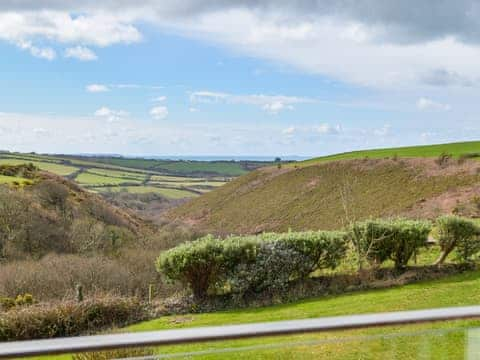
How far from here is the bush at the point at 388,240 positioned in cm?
1288

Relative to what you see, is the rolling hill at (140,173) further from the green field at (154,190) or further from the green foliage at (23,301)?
the green foliage at (23,301)

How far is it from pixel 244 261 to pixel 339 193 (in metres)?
34.3

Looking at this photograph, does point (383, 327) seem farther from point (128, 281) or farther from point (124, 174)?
point (124, 174)

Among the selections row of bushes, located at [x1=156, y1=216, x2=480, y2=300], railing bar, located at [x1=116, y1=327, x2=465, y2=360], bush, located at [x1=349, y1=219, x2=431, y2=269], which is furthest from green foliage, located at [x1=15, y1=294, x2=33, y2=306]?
railing bar, located at [x1=116, y1=327, x2=465, y2=360]

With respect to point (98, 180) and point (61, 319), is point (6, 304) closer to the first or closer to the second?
point (61, 319)

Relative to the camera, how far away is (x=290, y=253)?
12555 millimetres

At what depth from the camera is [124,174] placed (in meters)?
83.1

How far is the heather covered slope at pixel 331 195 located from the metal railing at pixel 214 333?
27409 mm

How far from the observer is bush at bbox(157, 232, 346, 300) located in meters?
12.2

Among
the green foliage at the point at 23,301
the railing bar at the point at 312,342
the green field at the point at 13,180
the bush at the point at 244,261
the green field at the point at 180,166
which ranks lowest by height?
the green foliage at the point at 23,301

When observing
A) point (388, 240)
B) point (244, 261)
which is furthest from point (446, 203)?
point (244, 261)

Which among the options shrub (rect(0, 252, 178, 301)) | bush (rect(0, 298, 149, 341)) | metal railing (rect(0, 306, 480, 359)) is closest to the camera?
metal railing (rect(0, 306, 480, 359))

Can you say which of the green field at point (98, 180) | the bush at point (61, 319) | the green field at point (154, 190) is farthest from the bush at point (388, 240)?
the green field at point (98, 180)

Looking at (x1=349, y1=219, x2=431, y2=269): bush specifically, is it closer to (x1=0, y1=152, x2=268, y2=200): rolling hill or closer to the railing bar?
the railing bar
